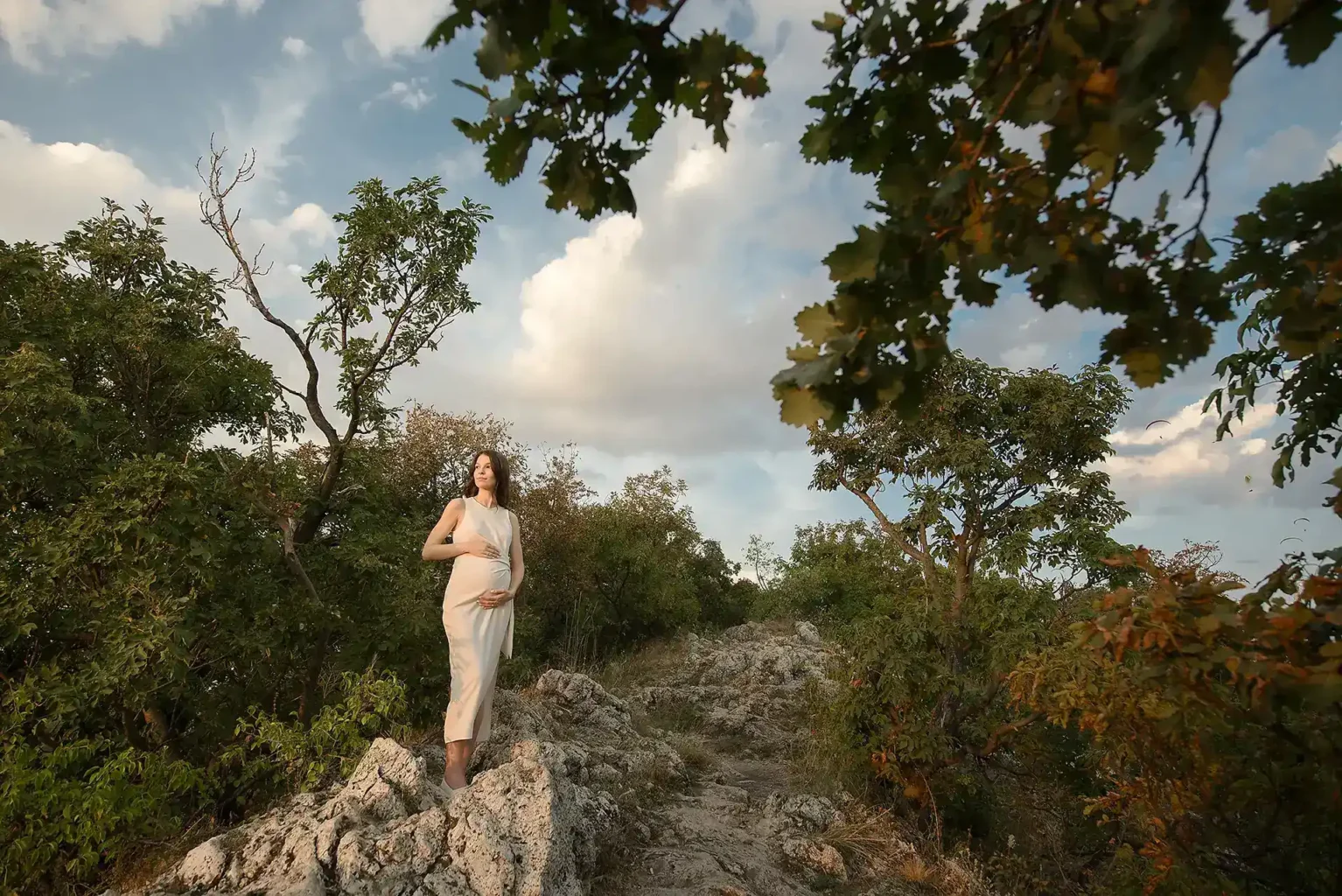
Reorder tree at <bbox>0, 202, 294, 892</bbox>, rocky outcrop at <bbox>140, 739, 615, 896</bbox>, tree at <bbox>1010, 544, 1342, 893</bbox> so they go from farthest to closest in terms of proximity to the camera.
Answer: tree at <bbox>0, 202, 294, 892</bbox>, rocky outcrop at <bbox>140, 739, 615, 896</bbox>, tree at <bbox>1010, 544, 1342, 893</bbox>

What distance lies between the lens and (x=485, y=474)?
5977mm

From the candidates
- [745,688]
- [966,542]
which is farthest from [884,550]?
[745,688]

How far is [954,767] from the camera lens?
24.6 ft

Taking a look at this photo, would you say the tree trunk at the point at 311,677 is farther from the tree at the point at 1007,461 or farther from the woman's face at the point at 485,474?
the tree at the point at 1007,461

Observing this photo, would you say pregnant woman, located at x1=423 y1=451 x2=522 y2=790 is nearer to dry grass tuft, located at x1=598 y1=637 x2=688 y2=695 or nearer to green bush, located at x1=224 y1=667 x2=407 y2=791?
green bush, located at x1=224 y1=667 x2=407 y2=791

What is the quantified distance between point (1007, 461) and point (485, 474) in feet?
42.4

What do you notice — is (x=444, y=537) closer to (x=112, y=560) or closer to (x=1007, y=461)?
(x=112, y=560)

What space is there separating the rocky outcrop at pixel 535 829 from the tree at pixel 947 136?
3969 mm

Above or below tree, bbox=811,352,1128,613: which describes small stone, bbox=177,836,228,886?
below

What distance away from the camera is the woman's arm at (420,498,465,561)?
5523 mm

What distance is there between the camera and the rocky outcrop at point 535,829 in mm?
4137

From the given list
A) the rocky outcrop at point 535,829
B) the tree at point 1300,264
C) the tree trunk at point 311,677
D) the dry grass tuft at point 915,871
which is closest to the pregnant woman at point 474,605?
the rocky outcrop at point 535,829

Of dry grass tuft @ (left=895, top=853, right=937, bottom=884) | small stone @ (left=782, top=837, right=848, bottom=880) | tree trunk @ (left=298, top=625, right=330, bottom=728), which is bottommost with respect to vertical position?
dry grass tuft @ (left=895, top=853, right=937, bottom=884)

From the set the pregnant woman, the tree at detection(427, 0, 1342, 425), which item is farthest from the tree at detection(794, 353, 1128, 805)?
the tree at detection(427, 0, 1342, 425)
